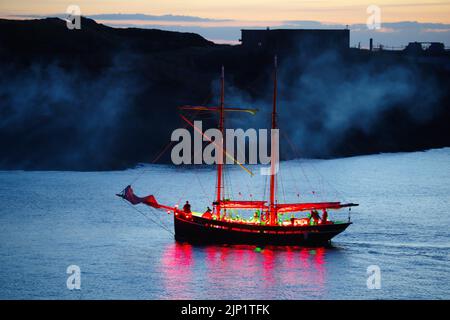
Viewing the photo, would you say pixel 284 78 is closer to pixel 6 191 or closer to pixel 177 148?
pixel 177 148

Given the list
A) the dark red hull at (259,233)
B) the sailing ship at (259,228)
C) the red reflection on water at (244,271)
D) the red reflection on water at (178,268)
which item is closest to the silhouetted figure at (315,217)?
the sailing ship at (259,228)

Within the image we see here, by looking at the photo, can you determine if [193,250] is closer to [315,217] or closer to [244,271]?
[244,271]

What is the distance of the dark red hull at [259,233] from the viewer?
62656 millimetres

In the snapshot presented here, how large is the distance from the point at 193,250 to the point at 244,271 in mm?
5199

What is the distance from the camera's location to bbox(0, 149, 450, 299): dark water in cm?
5594

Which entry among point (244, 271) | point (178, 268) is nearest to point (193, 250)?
point (178, 268)

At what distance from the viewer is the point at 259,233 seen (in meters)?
62.7

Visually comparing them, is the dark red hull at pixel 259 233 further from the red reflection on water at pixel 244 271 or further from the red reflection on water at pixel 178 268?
the red reflection on water at pixel 178 268

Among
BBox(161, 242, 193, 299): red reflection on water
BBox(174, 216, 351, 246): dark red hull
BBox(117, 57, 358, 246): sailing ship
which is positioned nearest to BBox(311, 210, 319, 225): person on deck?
BBox(117, 57, 358, 246): sailing ship

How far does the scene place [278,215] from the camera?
227 ft

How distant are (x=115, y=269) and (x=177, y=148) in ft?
184
